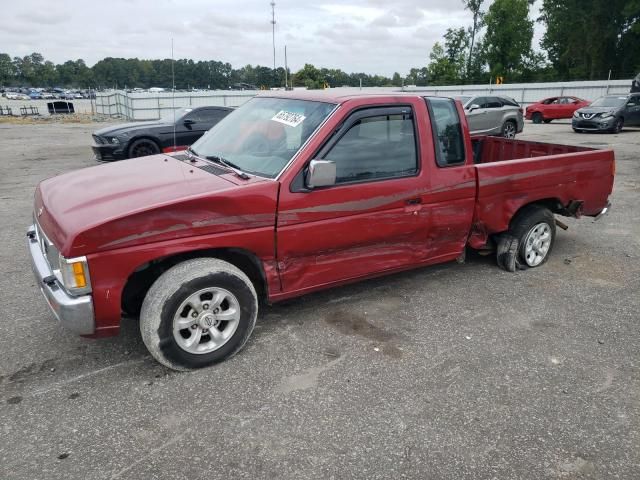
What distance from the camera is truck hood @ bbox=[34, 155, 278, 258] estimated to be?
2.89m

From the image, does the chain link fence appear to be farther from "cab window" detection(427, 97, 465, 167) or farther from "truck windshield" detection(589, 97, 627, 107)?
"cab window" detection(427, 97, 465, 167)

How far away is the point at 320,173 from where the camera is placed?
337 centimetres

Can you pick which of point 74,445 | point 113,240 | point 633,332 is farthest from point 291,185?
point 633,332

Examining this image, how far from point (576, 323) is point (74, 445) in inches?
147

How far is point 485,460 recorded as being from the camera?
8.38 ft

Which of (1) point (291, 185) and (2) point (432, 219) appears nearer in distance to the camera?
(1) point (291, 185)

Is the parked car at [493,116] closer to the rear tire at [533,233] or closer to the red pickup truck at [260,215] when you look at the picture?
the rear tire at [533,233]

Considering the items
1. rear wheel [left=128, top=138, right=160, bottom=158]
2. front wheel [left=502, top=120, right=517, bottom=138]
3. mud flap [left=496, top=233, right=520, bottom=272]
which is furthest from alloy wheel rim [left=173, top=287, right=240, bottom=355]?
front wheel [left=502, top=120, right=517, bottom=138]

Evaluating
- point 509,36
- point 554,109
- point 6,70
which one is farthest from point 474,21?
point 6,70

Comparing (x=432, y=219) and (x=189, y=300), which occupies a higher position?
(x=432, y=219)

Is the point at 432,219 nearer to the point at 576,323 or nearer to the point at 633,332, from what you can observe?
the point at 576,323

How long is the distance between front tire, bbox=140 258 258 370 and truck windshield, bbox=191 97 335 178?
0.82 m

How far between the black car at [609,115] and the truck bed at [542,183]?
15197 millimetres

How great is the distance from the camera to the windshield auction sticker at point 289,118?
3.80 meters
